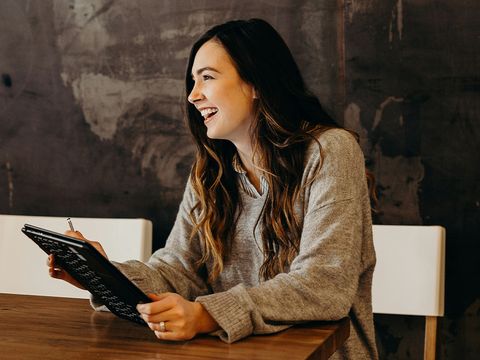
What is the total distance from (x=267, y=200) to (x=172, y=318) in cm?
51

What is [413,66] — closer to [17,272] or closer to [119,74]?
[119,74]

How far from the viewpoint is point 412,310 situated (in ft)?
6.74

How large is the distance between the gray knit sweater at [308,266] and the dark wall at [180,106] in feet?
2.36

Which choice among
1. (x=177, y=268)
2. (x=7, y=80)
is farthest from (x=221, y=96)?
(x=7, y=80)

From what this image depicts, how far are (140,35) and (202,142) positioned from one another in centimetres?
87

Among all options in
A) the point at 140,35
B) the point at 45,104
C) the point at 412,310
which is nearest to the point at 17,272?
the point at 45,104

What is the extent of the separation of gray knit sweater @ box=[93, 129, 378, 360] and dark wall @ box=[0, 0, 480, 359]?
718mm

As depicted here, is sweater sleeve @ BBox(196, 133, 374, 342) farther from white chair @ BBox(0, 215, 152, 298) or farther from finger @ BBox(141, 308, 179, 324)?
white chair @ BBox(0, 215, 152, 298)

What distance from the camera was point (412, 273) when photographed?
206 centimetres

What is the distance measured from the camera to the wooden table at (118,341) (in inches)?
43.3

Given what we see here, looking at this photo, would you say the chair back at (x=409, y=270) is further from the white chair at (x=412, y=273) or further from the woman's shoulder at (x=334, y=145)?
the woman's shoulder at (x=334, y=145)

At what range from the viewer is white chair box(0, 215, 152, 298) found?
89.0 inches

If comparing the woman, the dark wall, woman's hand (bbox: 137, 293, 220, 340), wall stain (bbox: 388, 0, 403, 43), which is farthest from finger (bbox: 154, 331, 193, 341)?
wall stain (bbox: 388, 0, 403, 43)

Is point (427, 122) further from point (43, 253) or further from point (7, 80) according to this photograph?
point (7, 80)
